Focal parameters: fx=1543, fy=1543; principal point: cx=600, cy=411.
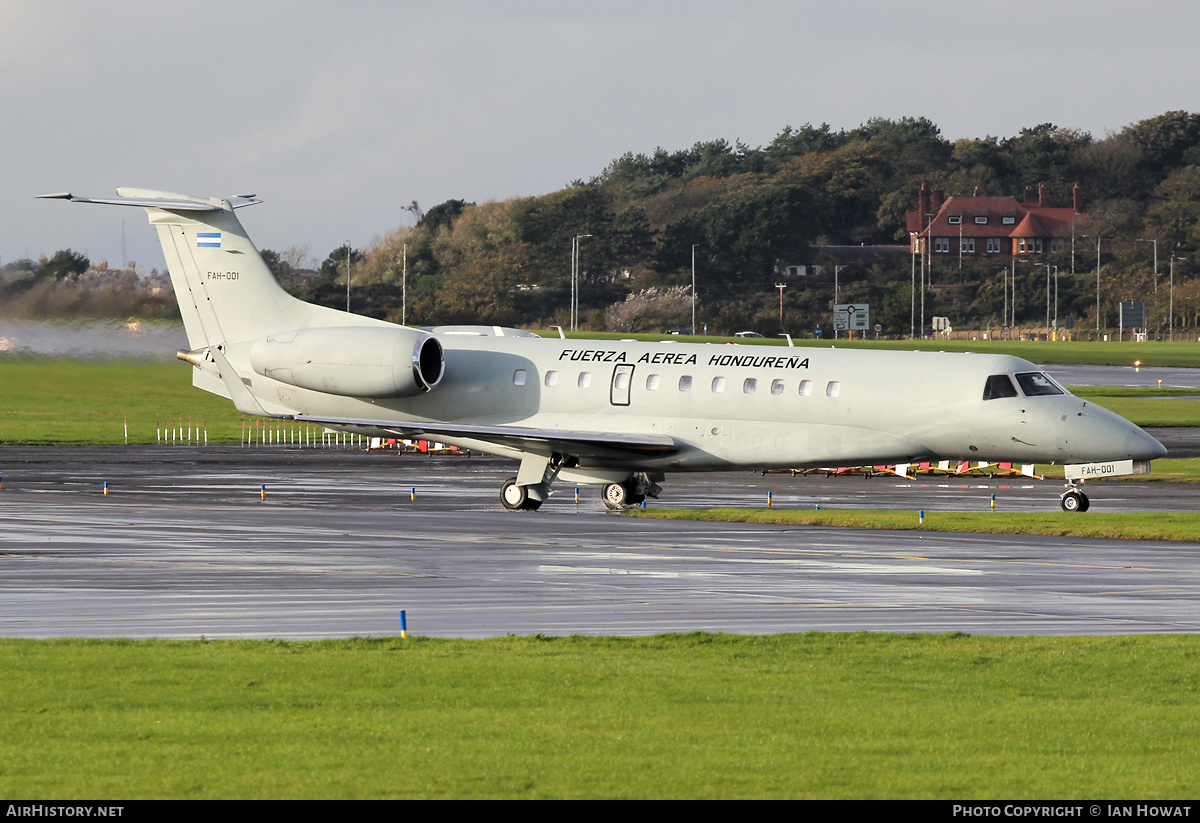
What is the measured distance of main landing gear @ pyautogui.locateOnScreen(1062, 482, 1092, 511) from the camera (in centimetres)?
2998

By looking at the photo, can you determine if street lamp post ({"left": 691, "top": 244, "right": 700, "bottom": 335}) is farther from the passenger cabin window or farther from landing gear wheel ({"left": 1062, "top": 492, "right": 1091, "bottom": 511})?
landing gear wheel ({"left": 1062, "top": 492, "right": 1091, "bottom": 511})

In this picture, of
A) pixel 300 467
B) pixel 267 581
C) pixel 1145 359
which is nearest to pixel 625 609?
pixel 267 581

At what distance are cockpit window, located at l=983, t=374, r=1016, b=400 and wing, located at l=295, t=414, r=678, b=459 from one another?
249 inches

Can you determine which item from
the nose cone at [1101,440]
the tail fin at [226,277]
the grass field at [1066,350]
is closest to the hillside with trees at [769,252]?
the grass field at [1066,350]

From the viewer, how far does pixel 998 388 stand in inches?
1183

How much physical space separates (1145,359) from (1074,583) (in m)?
105

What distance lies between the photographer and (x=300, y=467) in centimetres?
4350

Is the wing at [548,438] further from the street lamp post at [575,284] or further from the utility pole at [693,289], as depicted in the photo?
the utility pole at [693,289]

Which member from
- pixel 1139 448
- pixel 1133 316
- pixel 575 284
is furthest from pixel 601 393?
pixel 1133 316

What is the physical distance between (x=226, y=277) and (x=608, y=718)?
87.8 feet

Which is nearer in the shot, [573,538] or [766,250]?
[573,538]

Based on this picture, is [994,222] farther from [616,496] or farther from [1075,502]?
[1075,502]

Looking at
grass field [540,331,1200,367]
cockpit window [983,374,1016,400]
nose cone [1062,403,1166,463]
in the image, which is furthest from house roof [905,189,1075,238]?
nose cone [1062,403,1166,463]

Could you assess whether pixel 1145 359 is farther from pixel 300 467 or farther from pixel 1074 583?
pixel 1074 583
